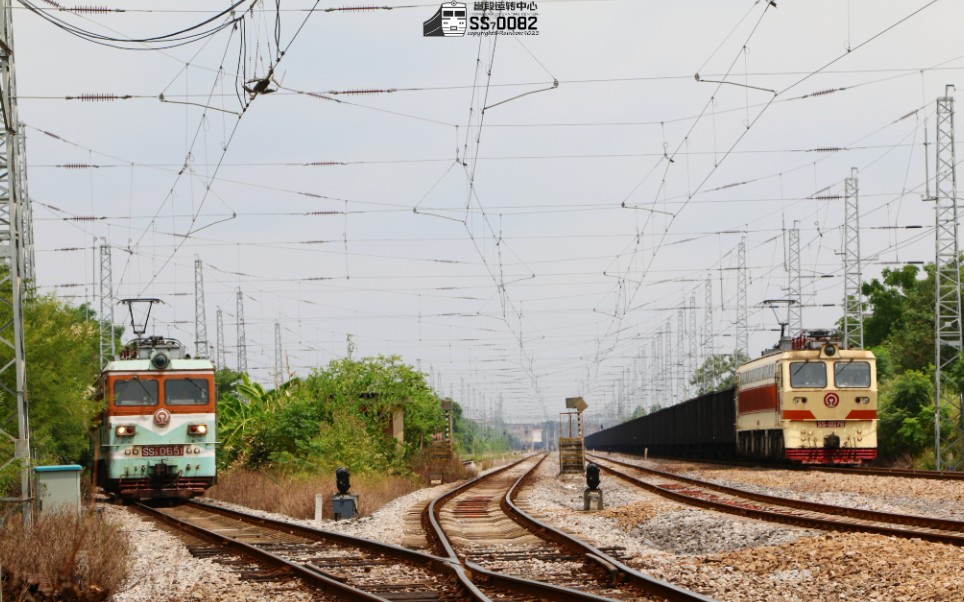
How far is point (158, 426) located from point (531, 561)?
1328 cm

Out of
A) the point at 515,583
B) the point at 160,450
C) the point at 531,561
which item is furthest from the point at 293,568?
the point at 160,450

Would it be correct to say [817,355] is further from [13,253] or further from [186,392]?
[13,253]

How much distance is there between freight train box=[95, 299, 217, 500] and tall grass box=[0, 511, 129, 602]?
11.5 metres

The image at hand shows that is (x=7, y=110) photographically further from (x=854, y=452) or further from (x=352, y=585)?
(x=854, y=452)

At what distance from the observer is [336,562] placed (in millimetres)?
13641

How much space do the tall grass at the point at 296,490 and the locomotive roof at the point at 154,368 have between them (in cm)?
314

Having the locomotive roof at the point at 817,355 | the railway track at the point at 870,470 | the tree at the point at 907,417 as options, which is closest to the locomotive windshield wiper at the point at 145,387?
the railway track at the point at 870,470

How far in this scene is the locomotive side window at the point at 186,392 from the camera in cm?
2470

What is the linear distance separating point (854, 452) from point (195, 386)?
60.7 ft

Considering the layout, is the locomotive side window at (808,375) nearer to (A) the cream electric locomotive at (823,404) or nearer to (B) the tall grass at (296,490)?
(A) the cream electric locomotive at (823,404)

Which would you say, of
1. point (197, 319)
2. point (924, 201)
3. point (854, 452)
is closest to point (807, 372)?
point (854, 452)

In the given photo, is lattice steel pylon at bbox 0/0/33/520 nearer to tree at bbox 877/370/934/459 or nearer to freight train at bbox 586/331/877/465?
freight train at bbox 586/331/877/465

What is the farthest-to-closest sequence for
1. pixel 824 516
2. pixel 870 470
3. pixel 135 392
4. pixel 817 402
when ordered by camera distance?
pixel 817 402, pixel 870 470, pixel 135 392, pixel 824 516

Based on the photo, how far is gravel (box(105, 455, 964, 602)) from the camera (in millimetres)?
10289
